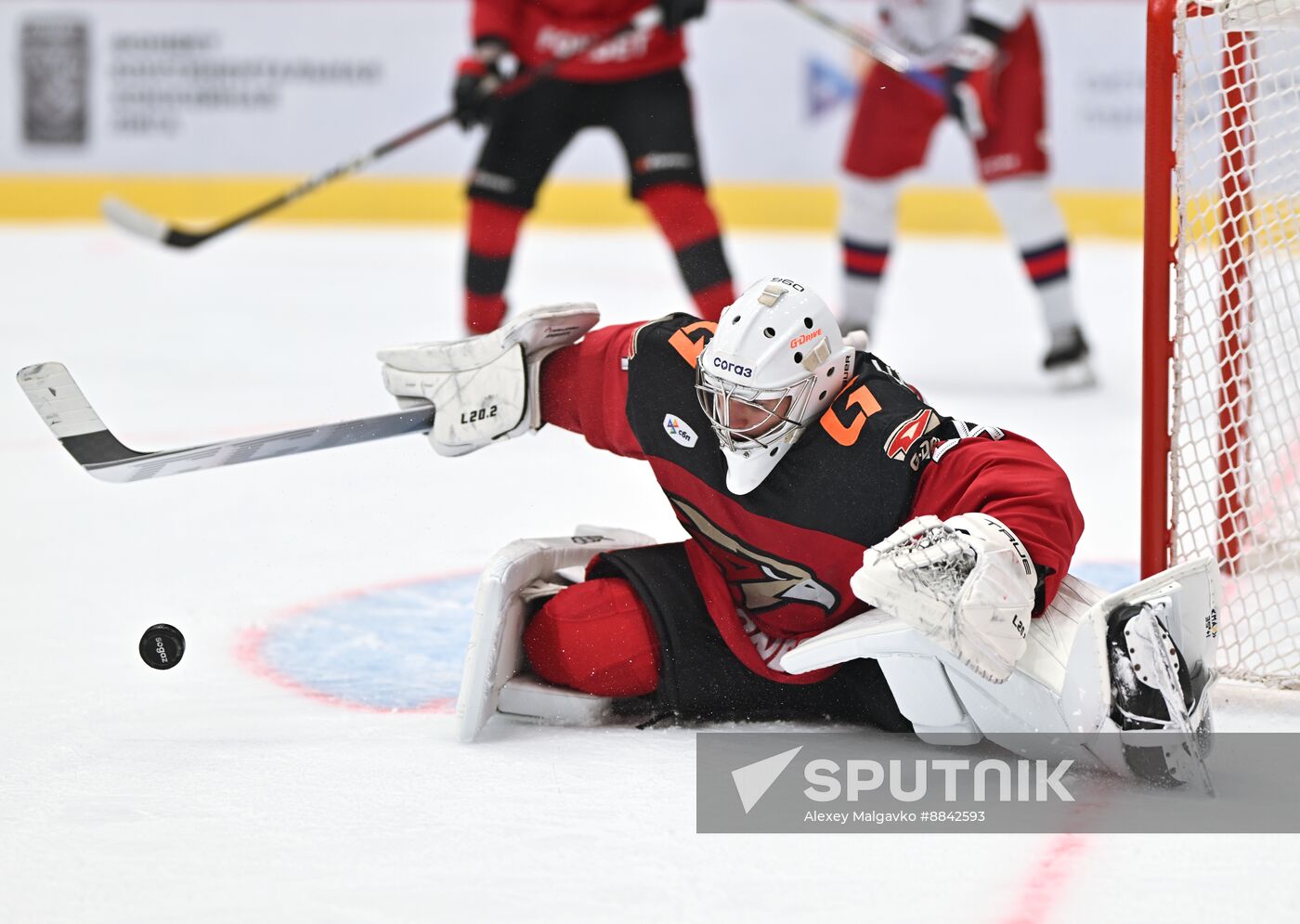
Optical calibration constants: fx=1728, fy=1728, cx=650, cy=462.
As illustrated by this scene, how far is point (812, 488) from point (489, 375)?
19.5 inches

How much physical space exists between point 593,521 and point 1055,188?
478cm

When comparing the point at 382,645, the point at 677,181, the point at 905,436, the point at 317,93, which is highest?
the point at 905,436

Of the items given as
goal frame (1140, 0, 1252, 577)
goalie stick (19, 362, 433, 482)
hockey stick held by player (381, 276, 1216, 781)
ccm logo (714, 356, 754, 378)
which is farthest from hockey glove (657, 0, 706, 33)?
ccm logo (714, 356, 754, 378)

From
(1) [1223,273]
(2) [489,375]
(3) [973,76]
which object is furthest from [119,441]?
(3) [973,76]

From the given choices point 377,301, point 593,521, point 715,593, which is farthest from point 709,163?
point 715,593

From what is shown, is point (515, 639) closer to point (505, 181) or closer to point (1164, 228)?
point (1164, 228)

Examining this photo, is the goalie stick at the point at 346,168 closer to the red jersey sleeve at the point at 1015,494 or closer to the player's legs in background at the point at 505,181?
the player's legs in background at the point at 505,181

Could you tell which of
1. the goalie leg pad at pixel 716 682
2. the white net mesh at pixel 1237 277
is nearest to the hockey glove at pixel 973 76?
the white net mesh at pixel 1237 277

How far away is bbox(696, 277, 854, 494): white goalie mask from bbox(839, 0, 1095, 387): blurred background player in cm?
273

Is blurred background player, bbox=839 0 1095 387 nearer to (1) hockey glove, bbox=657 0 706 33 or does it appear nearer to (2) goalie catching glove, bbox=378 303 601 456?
(1) hockey glove, bbox=657 0 706 33

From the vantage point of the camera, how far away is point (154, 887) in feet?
5.05

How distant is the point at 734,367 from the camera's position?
1862 mm

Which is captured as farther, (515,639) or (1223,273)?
(1223,273)

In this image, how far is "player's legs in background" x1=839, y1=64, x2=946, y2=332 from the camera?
4.67 meters
